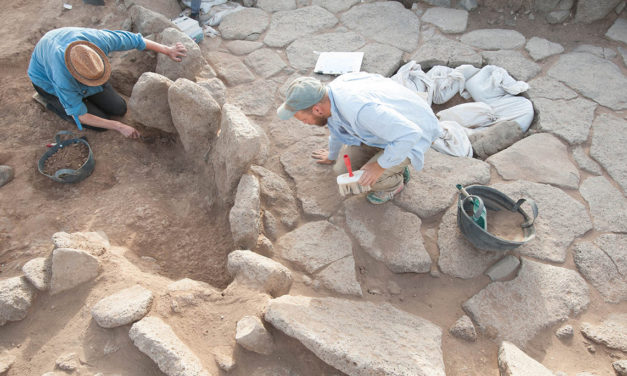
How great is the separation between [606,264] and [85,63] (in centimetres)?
410

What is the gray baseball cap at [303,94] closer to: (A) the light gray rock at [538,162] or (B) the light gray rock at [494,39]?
(A) the light gray rock at [538,162]

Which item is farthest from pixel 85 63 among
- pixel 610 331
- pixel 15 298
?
pixel 610 331

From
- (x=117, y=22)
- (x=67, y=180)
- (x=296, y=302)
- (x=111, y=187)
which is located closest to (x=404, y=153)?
(x=296, y=302)

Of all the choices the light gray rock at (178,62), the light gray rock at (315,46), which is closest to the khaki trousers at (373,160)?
the light gray rock at (315,46)

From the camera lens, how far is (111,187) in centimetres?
313

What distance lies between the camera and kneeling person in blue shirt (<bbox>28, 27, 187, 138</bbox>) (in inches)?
112

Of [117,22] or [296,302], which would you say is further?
[117,22]

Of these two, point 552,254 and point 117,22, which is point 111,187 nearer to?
point 117,22

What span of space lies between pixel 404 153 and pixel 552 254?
4.66 ft

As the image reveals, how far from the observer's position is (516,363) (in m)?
2.03

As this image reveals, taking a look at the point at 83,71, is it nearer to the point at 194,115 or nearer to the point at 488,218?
the point at 194,115

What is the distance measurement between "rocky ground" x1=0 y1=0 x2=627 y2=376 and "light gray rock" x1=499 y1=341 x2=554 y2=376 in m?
0.01

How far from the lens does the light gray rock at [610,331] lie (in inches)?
90.0

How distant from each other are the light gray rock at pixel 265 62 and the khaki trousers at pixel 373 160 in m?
1.63
